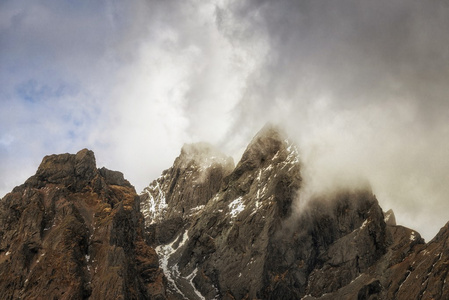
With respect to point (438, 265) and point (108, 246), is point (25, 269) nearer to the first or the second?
point (108, 246)

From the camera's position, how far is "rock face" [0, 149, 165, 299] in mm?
160375

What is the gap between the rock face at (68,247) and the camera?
526ft

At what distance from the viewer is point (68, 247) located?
6654 inches

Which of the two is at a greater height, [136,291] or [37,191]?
[37,191]

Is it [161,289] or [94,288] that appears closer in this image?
[94,288]

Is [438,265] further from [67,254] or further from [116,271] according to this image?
[67,254]

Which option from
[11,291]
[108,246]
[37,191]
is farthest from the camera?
[37,191]

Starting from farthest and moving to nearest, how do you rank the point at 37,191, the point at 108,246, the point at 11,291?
the point at 37,191, the point at 108,246, the point at 11,291

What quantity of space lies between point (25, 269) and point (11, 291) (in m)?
8.18

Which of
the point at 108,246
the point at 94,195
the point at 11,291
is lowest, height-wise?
the point at 11,291

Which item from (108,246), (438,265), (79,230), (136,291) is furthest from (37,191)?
(438,265)

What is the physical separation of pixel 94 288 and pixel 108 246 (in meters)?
16.4

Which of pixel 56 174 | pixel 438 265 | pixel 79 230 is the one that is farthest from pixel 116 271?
pixel 438 265

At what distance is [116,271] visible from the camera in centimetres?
16538
